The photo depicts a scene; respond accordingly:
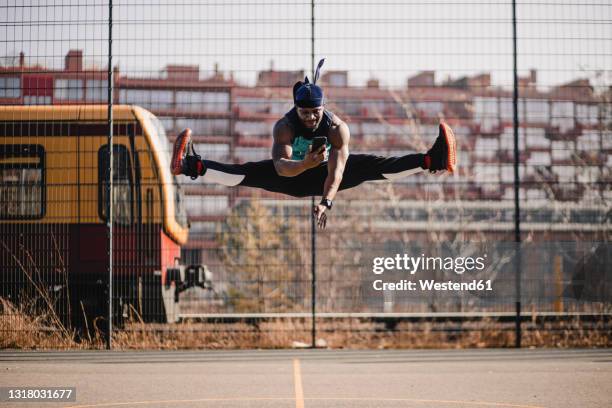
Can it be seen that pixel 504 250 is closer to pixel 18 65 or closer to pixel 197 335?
pixel 197 335

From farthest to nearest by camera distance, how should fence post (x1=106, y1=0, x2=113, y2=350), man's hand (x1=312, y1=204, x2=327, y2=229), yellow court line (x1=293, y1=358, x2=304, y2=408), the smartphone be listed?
fence post (x1=106, y1=0, x2=113, y2=350), yellow court line (x1=293, y1=358, x2=304, y2=408), man's hand (x1=312, y1=204, x2=327, y2=229), the smartphone

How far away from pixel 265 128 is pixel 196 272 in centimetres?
7667

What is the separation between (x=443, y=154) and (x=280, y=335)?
9460 millimetres

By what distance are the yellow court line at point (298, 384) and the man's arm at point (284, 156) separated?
164 inches

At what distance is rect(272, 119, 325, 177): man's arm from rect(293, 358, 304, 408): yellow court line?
4174 millimetres

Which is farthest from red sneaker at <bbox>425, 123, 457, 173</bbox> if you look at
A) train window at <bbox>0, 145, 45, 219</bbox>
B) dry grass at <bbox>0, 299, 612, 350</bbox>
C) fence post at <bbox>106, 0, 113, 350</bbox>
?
train window at <bbox>0, 145, 45, 219</bbox>

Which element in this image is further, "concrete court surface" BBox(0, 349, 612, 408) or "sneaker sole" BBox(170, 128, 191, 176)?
"concrete court surface" BBox(0, 349, 612, 408)

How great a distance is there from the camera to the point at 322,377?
1127 cm

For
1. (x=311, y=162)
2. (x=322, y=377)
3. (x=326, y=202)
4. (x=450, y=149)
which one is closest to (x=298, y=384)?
(x=322, y=377)

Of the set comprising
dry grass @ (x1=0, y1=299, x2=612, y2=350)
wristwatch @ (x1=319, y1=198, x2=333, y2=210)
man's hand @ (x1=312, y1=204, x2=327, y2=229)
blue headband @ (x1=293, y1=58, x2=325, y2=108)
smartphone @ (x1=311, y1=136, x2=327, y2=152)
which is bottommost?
dry grass @ (x1=0, y1=299, x2=612, y2=350)

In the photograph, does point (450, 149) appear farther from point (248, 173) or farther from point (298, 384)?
point (298, 384)

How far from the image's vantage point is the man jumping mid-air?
5242mm

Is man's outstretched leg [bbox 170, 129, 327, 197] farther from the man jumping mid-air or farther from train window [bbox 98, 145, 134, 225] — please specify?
train window [bbox 98, 145, 134, 225]

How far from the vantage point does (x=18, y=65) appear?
14.8 meters
